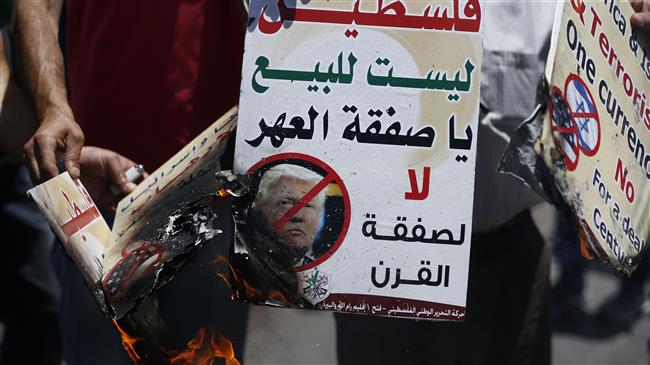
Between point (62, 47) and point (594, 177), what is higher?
point (62, 47)

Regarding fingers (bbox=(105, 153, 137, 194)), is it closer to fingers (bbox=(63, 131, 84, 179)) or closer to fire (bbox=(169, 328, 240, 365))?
fingers (bbox=(63, 131, 84, 179))

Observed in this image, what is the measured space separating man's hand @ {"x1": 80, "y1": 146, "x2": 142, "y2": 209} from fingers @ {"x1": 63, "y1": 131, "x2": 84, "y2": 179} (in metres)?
0.11

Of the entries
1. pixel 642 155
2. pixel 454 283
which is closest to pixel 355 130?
pixel 454 283

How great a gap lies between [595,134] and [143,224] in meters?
1.15

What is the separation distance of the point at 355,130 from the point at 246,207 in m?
0.32

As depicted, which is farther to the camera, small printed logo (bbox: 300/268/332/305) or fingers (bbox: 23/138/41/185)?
fingers (bbox: 23/138/41/185)

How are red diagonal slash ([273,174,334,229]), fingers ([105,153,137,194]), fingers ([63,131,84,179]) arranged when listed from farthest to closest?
fingers ([105,153,137,194]) < fingers ([63,131,84,179]) < red diagonal slash ([273,174,334,229])

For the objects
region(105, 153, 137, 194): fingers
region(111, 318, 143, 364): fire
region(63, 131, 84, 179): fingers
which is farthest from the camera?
region(105, 153, 137, 194): fingers

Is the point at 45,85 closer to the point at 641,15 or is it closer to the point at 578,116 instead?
the point at 578,116

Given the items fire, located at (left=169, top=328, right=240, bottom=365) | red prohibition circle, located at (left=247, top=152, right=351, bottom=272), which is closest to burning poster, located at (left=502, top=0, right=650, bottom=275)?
red prohibition circle, located at (left=247, top=152, right=351, bottom=272)

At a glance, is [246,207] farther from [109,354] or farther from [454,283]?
[109,354]

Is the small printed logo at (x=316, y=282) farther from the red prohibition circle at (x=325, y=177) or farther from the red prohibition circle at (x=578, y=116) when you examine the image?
the red prohibition circle at (x=578, y=116)

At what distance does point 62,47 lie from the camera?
3.66 metres

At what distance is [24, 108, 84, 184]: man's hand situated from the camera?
2.94 m
